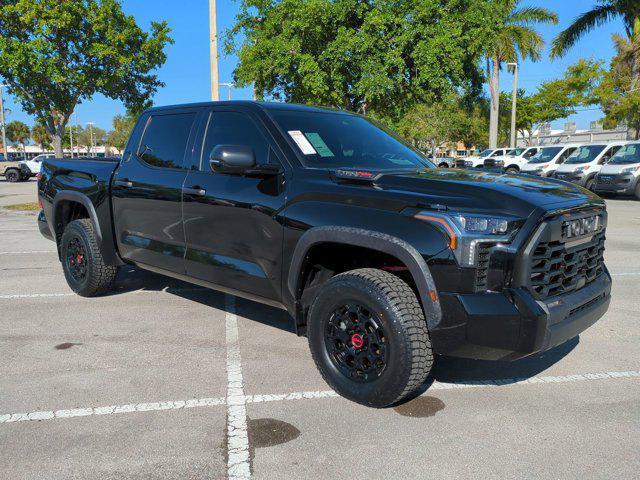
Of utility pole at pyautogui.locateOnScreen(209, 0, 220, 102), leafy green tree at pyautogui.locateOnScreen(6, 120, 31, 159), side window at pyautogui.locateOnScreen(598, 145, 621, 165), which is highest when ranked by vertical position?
leafy green tree at pyautogui.locateOnScreen(6, 120, 31, 159)

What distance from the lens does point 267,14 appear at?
16391 mm

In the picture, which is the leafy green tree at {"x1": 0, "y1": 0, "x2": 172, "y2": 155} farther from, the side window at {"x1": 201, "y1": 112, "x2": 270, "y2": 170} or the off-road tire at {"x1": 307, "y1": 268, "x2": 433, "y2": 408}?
the off-road tire at {"x1": 307, "y1": 268, "x2": 433, "y2": 408}

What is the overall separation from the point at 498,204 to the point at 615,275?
486 cm

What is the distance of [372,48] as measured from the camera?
587 inches

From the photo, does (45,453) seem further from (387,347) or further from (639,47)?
(639,47)

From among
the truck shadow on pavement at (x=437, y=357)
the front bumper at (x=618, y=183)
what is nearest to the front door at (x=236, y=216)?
the truck shadow on pavement at (x=437, y=357)

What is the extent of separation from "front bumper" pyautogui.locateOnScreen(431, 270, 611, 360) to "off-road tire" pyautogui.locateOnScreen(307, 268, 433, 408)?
0.40 ft

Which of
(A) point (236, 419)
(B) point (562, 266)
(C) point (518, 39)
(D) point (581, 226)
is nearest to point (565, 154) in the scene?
(C) point (518, 39)

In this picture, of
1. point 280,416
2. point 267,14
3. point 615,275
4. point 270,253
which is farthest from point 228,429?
point 267,14

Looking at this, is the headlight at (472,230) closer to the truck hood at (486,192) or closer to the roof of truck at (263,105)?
the truck hood at (486,192)

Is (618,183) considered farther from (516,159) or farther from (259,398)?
(259,398)

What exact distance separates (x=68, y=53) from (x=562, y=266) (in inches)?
697

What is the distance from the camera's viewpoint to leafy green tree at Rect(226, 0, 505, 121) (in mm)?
14680

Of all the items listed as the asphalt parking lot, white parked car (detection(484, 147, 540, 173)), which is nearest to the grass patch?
the asphalt parking lot
